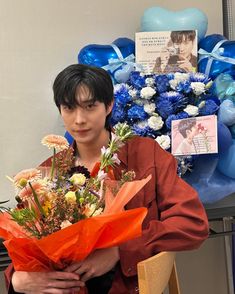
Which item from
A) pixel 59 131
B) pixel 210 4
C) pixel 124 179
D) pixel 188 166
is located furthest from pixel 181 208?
pixel 210 4

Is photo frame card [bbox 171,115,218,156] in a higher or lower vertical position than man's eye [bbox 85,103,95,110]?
lower

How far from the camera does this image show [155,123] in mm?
1642

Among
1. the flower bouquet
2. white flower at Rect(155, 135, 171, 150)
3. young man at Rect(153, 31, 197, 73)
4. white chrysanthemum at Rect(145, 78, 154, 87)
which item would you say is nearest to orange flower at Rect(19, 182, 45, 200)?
the flower bouquet

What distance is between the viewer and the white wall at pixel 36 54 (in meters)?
1.82

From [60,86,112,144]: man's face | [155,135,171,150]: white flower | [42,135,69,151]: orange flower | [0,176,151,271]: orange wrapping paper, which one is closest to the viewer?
[0,176,151,271]: orange wrapping paper

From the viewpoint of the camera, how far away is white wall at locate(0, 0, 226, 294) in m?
1.82

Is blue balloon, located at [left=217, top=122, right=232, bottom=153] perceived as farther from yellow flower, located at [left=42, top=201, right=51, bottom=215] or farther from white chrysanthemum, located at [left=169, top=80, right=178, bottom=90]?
yellow flower, located at [left=42, top=201, right=51, bottom=215]

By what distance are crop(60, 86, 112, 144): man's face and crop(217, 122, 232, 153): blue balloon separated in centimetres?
71

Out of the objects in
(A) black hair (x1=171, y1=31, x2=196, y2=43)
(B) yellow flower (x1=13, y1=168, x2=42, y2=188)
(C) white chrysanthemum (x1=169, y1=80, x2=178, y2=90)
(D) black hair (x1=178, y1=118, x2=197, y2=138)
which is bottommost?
(D) black hair (x1=178, y1=118, x2=197, y2=138)

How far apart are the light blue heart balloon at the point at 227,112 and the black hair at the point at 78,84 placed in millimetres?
751

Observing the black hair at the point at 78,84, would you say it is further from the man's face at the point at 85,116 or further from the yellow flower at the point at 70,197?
the yellow flower at the point at 70,197

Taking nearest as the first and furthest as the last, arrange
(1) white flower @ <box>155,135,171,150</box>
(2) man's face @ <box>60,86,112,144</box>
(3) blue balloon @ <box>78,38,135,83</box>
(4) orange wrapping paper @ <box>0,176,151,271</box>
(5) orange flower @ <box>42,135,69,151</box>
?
1. (4) orange wrapping paper @ <box>0,176,151,271</box>
2. (5) orange flower @ <box>42,135,69,151</box>
3. (2) man's face @ <box>60,86,112,144</box>
4. (1) white flower @ <box>155,135,171,150</box>
5. (3) blue balloon @ <box>78,38,135,83</box>

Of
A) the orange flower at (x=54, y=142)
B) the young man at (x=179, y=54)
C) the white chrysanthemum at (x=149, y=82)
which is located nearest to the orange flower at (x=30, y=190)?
the orange flower at (x=54, y=142)

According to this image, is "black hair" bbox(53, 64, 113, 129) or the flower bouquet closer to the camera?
the flower bouquet
